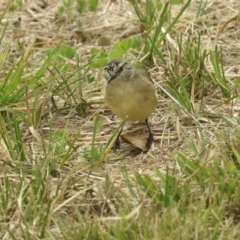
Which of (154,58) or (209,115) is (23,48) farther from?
(209,115)

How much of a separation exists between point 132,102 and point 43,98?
757mm

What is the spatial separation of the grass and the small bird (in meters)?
0.16

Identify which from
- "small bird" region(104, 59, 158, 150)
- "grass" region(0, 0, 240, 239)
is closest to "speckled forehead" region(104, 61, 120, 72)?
"small bird" region(104, 59, 158, 150)

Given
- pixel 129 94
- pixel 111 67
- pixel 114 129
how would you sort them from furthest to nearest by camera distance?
pixel 114 129, pixel 111 67, pixel 129 94

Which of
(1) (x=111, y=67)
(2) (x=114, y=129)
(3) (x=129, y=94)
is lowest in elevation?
(2) (x=114, y=129)

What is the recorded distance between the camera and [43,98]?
5531 millimetres

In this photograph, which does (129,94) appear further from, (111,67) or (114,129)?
(114,129)

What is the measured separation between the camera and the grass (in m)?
3.93

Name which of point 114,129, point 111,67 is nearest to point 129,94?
point 111,67

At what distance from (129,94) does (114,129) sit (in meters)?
0.43

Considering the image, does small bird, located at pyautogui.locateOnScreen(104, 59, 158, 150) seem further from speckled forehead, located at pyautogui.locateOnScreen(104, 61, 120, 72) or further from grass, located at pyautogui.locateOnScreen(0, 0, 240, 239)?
grass, located at pyautogui.locateOnScreen(0, 0, 240, 239)

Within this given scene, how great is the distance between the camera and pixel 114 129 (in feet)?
17.9

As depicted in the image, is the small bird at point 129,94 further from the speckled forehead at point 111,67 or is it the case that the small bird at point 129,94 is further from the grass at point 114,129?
the grass at point 114,129

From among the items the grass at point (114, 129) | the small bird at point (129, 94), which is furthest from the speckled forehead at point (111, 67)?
the grass at point (114, 129)
